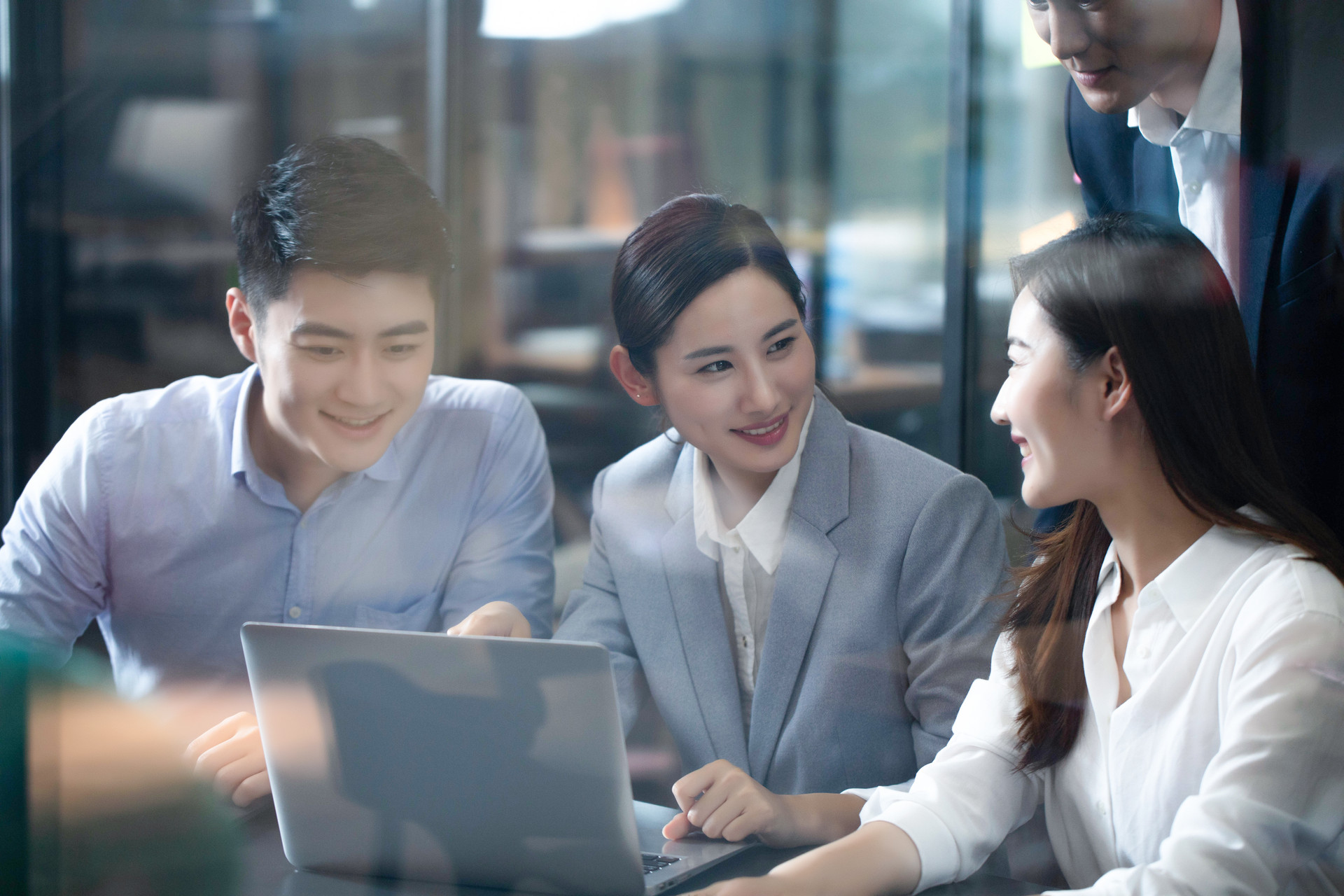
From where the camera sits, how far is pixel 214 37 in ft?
5.44

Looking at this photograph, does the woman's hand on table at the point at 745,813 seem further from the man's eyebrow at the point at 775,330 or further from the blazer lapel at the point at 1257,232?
the blazer lapel at the point at 1257,232

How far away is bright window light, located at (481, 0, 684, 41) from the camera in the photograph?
1.62 m

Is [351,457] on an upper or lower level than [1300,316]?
lower

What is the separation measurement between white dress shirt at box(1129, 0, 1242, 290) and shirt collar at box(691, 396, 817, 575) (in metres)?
0.43

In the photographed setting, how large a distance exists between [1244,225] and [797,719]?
2.11 ft

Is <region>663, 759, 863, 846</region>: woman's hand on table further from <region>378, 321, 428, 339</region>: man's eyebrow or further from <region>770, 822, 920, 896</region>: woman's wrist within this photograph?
<region>378, 321, 428, 339</region>: man's eyebrow

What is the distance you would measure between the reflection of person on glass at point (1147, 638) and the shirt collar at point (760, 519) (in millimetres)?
282

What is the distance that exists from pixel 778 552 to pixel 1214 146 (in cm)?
58

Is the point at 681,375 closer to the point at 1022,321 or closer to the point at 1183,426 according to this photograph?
the point at 1022,321

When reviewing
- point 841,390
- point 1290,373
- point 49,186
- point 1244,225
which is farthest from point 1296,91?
point 49,186

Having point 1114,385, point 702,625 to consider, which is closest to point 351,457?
point 702,625

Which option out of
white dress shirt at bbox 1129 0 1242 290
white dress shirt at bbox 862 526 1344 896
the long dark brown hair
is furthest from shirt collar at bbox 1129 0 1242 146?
white dress shirt at bbox 862 526 1344 896

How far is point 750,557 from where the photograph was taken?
122 cm

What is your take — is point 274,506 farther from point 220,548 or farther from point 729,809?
point 729,809
